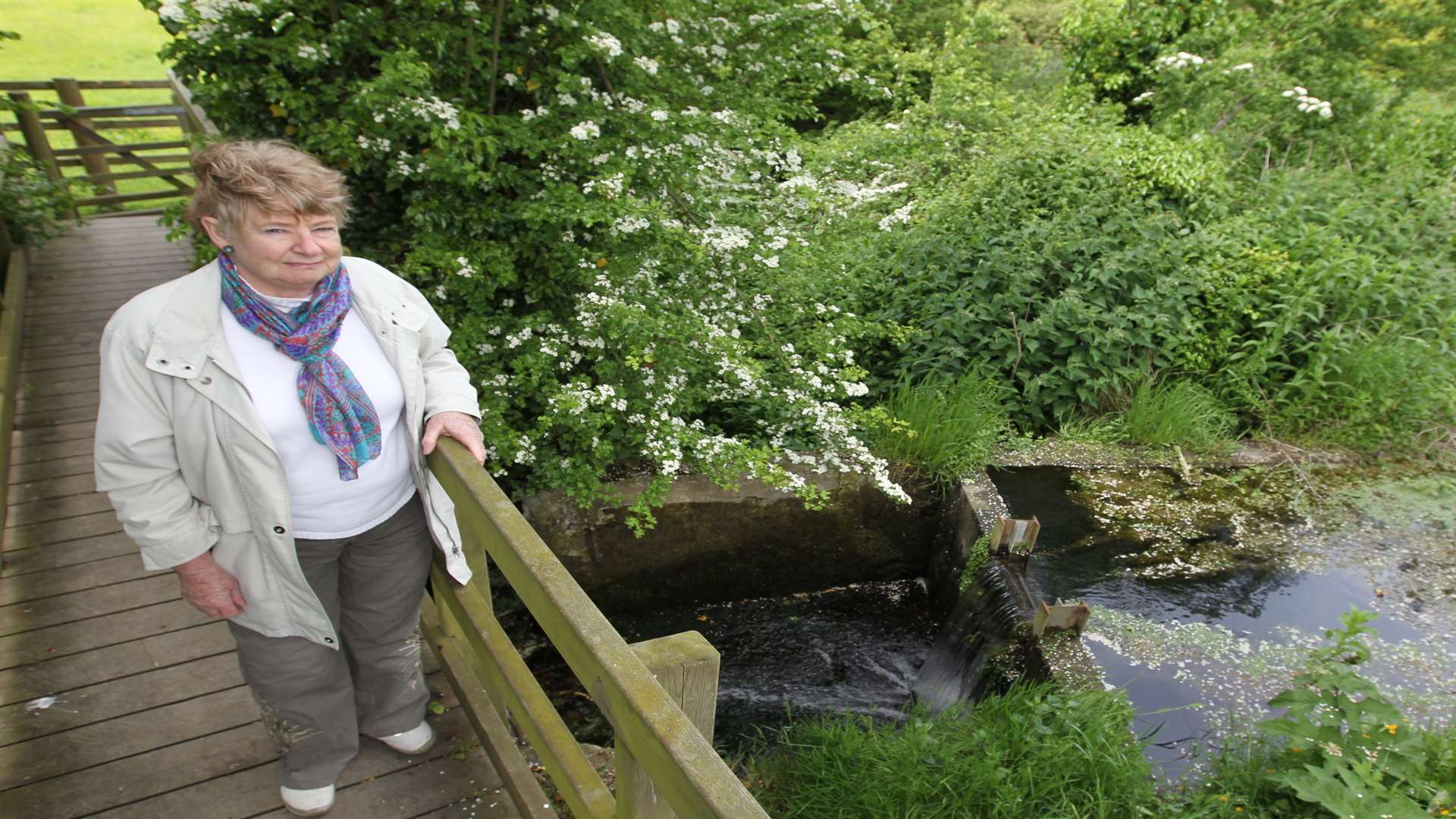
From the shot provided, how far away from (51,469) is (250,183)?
127 inches

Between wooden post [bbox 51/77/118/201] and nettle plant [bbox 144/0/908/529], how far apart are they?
559 centimetres

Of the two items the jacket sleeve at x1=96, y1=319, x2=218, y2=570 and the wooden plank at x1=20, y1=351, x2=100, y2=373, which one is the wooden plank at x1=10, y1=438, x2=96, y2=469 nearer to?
the wooden plank at x1=20, y1=351, x2=100, y2=373

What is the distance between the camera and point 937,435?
215 inches

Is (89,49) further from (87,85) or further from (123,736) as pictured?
(123,736)

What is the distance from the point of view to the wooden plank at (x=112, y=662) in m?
2.64

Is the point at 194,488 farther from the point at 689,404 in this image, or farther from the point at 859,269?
the point at 859,269

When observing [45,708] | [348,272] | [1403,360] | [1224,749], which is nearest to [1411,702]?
[1224,749]

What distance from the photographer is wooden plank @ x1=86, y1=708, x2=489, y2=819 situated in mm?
2230

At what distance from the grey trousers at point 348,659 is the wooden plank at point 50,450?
2.68 m

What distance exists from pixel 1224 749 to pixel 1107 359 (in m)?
3.16

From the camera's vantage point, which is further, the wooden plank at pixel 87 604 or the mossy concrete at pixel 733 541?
the mossy concrete at pixel 733 541

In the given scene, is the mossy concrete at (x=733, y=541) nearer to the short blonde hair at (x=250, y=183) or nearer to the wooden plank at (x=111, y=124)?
the short blonde hair at (x=250, y=183)

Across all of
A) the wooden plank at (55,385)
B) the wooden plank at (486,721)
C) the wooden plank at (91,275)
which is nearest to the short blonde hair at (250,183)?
the wooden plank at (486,721)

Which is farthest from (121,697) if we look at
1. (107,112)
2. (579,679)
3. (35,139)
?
(107,112)
